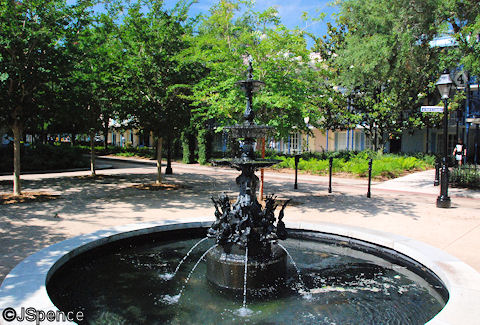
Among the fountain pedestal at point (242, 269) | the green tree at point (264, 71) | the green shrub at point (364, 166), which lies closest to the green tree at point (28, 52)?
the green tree at point (264, 71)

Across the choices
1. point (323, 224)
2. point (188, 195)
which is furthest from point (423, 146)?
point (323, 224)

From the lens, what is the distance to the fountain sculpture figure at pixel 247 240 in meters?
5.59

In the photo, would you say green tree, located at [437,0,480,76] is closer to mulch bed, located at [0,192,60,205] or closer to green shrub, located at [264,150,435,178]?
green shrub, located at [264,150,435,178]

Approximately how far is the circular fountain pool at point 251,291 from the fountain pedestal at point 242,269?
0.12 m

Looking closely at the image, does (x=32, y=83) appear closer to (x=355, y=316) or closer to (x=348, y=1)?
(x=355, y=316)

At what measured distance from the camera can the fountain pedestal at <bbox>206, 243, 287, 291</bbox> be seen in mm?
5559

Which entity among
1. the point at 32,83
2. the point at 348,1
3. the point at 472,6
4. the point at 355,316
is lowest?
the point at 355,316

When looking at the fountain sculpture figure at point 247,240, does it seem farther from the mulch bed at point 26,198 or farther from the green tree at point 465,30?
the green tree at point 465,30

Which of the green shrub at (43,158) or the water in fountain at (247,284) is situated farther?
the green shrub at (43,158)

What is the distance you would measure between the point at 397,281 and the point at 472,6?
58.8 ft

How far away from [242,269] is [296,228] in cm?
297

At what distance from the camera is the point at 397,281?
19.9ft

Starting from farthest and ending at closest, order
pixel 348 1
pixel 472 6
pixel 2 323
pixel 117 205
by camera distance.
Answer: pixel 348 1
pixel 472 6
pixel 117 205
pixel 2 323

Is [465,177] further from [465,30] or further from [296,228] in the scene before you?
[296,228]
